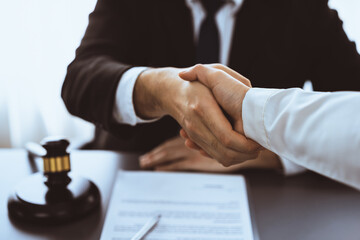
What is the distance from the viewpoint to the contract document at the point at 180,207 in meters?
0.44

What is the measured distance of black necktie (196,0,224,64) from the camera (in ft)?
2.68

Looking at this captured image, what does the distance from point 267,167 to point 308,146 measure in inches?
12.0

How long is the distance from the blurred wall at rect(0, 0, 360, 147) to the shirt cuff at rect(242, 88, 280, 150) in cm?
42

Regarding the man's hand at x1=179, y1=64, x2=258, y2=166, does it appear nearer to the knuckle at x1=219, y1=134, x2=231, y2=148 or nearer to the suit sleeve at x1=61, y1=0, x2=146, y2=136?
the knuckle at x1=219, y1=134, x2=231, y2=148

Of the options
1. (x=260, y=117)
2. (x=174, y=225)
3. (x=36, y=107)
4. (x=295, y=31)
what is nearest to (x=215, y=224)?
(x=174, y=225)

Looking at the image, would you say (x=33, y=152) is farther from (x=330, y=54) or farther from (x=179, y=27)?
(x=330, y=54)

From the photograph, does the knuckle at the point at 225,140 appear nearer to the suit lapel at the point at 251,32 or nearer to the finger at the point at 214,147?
the finger at the point at 214,147

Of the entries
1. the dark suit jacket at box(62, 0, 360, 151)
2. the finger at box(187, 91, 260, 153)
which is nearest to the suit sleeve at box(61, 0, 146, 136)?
the dark suit jacket at box(62, 0, 360, 151)

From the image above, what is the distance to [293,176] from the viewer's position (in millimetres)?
637

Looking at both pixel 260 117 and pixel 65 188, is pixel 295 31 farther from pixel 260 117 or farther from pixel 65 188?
pixel 65 188

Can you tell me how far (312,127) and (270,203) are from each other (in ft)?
0.72

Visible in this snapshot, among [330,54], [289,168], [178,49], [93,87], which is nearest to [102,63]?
[93,87]

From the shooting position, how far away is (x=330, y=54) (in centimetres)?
84

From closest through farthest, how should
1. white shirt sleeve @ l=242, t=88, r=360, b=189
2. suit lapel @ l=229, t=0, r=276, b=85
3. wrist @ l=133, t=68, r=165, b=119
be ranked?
white shirt sleeve @ l=242, t=88, r=360, b=189, wrist @ l=133, t=68, r=165, b=119, suit lapel @ l=229, t=0, r=276, b=85
